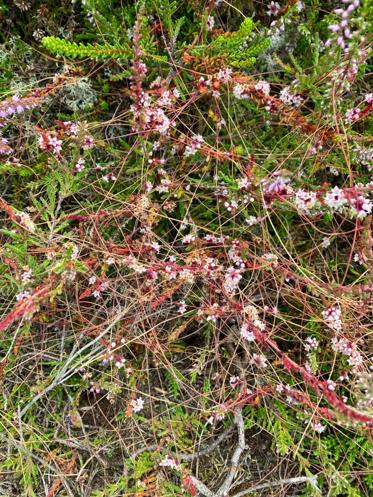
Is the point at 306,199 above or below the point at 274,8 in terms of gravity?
below

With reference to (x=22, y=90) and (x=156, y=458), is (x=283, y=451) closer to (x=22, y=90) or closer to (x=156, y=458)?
(x=156, y=458)

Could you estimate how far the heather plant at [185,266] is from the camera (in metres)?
Result: 1.98

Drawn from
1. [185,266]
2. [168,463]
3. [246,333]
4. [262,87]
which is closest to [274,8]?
[262,87]

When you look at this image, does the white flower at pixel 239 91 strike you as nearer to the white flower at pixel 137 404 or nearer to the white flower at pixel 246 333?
the white flower at pixel 246 333

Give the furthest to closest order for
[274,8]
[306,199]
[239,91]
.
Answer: [274,8] → [239,91] → [306,199]

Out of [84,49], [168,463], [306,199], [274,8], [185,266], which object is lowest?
[168,463]

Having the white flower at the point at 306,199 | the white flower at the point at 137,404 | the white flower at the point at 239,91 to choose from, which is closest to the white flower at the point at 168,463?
the white flower at the point at 137,404

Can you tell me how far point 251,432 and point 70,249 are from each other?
1.14 metres

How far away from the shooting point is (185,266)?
197cm

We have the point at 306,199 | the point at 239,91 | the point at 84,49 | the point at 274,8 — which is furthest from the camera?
the point at 274,8

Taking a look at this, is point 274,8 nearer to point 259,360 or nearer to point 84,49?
point 84,49

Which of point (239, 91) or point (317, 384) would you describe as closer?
point (317, 384)

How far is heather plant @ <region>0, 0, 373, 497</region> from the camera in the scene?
1.98 metres

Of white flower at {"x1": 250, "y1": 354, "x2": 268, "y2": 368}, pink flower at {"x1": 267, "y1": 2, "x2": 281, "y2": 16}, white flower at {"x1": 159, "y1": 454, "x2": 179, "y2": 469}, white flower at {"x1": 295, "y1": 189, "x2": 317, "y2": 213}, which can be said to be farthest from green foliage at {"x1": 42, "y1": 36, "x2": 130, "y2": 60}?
white flower at {"x1": 159, "y1": 454, "x2": 179, "y2": 469}
